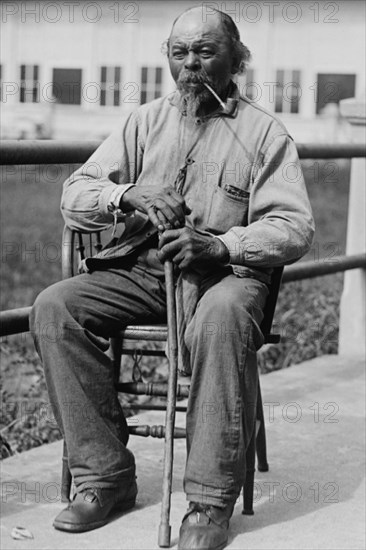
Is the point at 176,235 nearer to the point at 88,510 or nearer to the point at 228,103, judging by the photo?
the point at 228,103

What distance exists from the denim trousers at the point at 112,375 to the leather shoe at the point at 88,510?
29 millimetres

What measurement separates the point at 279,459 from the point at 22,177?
52.1ft

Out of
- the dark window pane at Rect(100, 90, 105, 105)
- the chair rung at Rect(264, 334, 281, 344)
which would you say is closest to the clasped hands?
the chair rung at Rect(264, 334, 281, 344)

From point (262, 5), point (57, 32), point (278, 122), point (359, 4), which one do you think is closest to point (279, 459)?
point (278, 122)

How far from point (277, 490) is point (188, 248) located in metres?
1.08

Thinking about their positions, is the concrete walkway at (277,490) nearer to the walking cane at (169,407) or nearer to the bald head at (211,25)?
the walking cane at (169,407)

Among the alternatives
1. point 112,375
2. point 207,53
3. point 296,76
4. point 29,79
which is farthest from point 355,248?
point 29,79

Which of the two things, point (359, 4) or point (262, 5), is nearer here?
point (359, 4)

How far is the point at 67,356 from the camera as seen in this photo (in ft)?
13.3

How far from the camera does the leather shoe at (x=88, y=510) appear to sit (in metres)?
4.02

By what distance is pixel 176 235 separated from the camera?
4.01 meters

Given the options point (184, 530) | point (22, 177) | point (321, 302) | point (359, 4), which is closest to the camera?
point (184, 530)

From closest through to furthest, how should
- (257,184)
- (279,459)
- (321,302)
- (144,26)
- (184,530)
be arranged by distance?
(184,530) → (257,184) → (279,459) → (321,302) → (144,26)

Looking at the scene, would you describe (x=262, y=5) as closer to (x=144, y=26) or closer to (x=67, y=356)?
(x=144, y=26)
